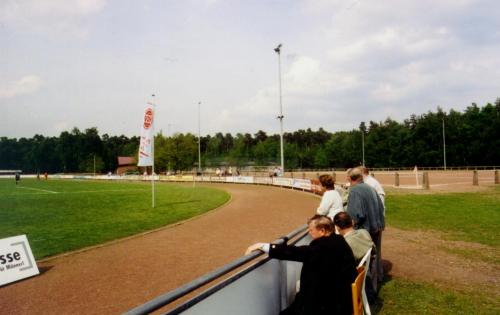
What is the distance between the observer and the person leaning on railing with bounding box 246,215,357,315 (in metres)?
3.80

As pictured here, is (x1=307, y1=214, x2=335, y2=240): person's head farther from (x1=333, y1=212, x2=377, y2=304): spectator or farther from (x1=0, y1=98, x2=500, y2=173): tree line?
(x1=0, y1=98, x2=500, y2=173): tree line

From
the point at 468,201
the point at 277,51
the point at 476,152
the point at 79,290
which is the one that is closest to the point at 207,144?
the point at 476,152

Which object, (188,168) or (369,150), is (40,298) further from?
(369,150)

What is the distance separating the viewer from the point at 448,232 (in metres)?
12.7

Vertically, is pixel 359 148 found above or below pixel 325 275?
above

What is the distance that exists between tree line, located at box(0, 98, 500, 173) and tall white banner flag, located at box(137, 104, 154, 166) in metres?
65.8

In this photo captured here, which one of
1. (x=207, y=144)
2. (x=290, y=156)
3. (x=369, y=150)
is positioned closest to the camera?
(x=369, y=150)

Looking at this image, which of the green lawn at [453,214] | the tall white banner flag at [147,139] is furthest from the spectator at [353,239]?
the tall white banner flag at [147,139]

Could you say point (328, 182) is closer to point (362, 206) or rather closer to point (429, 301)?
point (362, 206)

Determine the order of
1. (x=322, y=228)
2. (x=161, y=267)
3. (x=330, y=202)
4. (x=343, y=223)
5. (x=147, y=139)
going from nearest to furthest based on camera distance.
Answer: (x=322, y=228), (x=343, y=223), (x=330, y=202), (x=161, y=267), (x=147, y=139)

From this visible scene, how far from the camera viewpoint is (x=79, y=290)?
24.3 ft

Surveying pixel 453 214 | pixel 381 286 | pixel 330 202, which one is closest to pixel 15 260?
pixel 330 202

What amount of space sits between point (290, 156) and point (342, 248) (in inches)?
4493

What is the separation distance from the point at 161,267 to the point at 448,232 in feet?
30.4
